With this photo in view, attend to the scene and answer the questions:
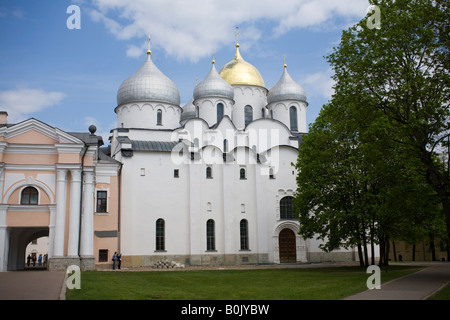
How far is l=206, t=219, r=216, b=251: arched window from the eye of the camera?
37.1m

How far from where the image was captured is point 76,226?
27438 millimetres

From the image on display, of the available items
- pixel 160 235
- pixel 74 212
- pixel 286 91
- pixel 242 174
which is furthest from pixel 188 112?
pixel 74 212

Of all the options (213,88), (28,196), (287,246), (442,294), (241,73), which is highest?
(241,73)

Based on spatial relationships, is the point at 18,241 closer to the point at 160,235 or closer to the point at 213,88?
the point at 160,235

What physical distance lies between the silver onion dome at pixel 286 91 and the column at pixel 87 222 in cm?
2118

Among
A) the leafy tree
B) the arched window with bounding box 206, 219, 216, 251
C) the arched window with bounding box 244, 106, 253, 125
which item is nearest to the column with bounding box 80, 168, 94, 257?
the arched window with bounding box 206, 219, 216, 251

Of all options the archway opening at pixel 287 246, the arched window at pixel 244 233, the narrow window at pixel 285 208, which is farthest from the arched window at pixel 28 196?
the archway opening at pixel 287 246

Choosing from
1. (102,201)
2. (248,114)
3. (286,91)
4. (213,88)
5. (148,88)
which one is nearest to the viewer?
(102,201)

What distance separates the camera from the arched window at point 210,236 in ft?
122

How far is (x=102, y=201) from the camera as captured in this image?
108 feet

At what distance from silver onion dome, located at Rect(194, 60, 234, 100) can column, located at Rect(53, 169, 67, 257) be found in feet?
56.9

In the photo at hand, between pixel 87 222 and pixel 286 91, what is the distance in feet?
77.5
